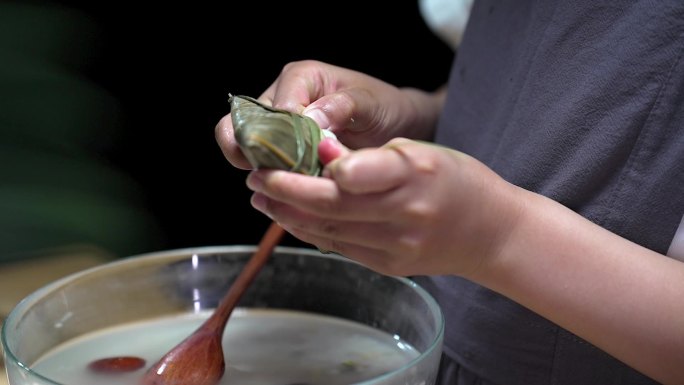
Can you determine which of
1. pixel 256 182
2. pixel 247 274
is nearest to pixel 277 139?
pixel 256 182

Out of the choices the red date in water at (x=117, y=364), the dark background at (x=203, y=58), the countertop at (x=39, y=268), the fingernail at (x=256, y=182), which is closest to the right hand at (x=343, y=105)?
the fingernail at (x=256, y=182)

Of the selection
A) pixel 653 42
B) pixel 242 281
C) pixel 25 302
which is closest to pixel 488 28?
pixel 653 42

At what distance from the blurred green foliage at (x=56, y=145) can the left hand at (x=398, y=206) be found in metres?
0.94

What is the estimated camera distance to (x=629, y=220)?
0.64 metres

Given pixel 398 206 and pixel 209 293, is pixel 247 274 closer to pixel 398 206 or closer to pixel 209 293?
pixel 209 293

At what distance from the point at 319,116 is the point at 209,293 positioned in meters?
0.25

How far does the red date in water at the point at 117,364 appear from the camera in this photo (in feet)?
2.20

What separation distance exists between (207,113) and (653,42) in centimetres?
86

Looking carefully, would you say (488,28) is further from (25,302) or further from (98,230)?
(98,230)

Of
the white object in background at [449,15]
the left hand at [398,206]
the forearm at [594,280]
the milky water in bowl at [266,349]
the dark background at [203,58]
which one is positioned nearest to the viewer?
the left hand at [398,206]

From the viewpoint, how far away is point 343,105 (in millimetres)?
664

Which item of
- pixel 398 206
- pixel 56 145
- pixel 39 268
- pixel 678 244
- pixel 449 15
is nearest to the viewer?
pixel 398 206

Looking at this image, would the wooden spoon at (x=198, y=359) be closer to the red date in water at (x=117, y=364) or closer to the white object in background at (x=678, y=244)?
the red date in water at (x=117, y=364)

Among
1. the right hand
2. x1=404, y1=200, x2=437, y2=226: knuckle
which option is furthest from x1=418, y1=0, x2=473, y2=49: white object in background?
x1=404, y1=200, x2=437, y2=226: knuckle
